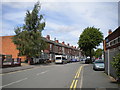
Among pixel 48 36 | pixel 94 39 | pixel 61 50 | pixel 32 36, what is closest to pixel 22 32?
pixel 32 36

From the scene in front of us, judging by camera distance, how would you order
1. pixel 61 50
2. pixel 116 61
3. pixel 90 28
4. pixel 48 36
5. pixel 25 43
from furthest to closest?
1. pixel 61 50
2. pixel 48 36
3. pixel 90 28
4. pixel 25 43
5. pixel 116 61

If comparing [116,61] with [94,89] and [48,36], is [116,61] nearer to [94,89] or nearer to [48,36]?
[94,89]

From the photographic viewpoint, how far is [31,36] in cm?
3925

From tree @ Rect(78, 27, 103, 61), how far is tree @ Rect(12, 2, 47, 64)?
1414 cm

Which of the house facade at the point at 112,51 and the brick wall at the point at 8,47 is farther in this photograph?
the brick wall at the point at 8,47

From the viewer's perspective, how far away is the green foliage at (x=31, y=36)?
3884cm

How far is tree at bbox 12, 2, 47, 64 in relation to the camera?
38.8m

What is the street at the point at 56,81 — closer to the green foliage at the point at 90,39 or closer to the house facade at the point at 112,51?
the house facade at the point at 112,51

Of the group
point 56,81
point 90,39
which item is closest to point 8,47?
point 90,39

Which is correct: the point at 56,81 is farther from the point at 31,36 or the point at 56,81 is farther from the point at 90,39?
the point at 90,39

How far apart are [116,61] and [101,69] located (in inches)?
500

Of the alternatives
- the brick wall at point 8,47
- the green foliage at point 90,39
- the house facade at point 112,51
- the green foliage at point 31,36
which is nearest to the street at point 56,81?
the house facade at point 112,51

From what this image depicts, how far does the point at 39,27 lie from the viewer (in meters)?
A: 40.5

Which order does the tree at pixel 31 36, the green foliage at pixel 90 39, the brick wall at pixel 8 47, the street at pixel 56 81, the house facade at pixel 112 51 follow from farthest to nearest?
the brick wall at pixel 8 47, the green foliage at pixel 90 39, the tree at pixel 31 36, the house facade at pixel 112 51, the street at pixel 56 81
